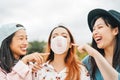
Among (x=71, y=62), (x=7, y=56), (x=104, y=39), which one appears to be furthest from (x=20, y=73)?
(x=104, y=39)

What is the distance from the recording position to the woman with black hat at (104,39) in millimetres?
5062

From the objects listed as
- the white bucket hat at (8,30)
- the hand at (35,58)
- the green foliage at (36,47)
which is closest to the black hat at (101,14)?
the hand at (35,58)

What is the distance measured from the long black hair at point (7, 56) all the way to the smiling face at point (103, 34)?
1193 mm

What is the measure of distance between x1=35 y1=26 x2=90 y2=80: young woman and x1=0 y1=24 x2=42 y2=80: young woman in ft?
0.56

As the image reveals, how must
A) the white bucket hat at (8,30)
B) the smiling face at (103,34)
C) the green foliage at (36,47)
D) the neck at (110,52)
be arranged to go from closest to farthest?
the smiling face at (103,34) < the neck at (110,52) < the white bucket hat at (8,30) < the green foliage at (36,47)

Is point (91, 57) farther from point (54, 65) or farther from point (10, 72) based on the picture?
point (10, 72)

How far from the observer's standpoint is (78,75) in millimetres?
4953

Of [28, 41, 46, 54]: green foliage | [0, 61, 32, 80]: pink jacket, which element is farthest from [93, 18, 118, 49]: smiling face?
[28, 41, 46, 54]: green foliage

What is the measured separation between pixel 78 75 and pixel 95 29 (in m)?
0.68

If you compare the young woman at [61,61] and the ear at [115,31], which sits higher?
the ear at [115,31]

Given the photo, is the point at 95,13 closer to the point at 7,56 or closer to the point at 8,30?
the point at 8,30

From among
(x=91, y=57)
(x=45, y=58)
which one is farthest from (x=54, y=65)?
(x=91, y=57)

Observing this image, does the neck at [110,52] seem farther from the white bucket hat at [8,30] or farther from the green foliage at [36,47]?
the green foliage at [36,47]

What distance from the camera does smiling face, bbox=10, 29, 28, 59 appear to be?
211 inches
